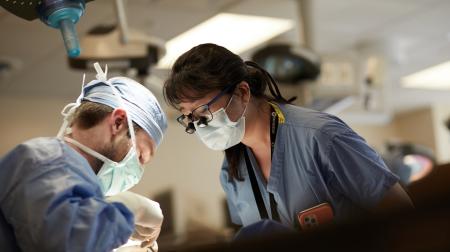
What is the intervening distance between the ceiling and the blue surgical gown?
2.49 m

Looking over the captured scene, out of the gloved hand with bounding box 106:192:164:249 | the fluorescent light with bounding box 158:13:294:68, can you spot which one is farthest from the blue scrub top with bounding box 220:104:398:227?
the fluorescent light with bounding box 158:13:294:68

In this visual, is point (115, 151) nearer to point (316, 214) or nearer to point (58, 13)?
point (58, 13)

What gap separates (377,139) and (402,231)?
703cm

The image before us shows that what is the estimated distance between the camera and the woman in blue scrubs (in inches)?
69.9

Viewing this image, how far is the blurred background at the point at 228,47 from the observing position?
3.72 m

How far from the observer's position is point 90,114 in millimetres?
1722

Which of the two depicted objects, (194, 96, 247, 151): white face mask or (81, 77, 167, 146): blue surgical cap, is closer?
(81, 77, 167, 146): blue surgical cap

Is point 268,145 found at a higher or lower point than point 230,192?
higher

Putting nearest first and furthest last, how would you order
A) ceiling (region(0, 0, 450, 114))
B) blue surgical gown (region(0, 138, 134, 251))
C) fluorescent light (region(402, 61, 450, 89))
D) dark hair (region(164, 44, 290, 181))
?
blue surgical gown (region(0, 138, 134, 251)) → dark hair (region(164, 44, 290, 181)) → ceiling (region(0, 0, 450, 114)) → fluorescent light (region(402, 61, 450, 89))

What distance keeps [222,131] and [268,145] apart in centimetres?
15

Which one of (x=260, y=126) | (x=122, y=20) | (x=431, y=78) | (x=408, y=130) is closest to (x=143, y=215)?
(x=260, y=126)

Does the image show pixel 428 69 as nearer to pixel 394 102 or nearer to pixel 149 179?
pixel 394 102

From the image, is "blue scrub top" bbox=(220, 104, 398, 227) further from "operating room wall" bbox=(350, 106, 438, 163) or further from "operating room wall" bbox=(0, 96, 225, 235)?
"operating room wall" bbox=(350, 106, 438, 163)

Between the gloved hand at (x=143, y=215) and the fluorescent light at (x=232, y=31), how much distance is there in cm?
266
